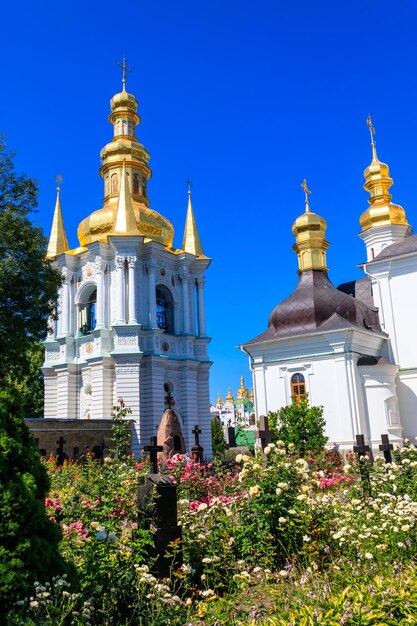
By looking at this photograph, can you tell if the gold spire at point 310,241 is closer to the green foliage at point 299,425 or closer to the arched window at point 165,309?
the arched window at point 165,309

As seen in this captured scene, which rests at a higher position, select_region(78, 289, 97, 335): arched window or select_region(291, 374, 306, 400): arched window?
select_region(78, 289, 97, 335): arched window

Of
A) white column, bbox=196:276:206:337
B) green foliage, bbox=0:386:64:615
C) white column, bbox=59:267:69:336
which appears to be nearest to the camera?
green foliage, bbox=0:386:64:615

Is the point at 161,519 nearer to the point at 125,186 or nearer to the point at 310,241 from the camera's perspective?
the point at 310,241

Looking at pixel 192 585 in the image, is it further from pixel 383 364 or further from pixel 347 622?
pixel 383 364

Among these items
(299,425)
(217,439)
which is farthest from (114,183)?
(299,425)

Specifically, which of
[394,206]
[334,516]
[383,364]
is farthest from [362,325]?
[334,516]

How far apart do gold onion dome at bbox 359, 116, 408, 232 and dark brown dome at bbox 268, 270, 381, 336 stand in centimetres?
Answer: 934

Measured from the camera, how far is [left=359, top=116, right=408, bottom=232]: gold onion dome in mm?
33938

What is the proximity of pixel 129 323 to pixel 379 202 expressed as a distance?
17.6m

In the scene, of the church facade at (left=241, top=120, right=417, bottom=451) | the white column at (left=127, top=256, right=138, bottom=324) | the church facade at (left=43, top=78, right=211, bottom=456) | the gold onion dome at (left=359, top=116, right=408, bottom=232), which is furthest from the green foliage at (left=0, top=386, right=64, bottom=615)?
the gold onion dome at (left=359, top=116, right=408, bottom=232)

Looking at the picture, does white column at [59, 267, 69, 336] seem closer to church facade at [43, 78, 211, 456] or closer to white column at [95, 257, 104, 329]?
church facade at [43, 78, 211, 456]

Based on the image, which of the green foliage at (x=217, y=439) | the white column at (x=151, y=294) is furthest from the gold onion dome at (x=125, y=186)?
the green foliage at (x=217, y=439)

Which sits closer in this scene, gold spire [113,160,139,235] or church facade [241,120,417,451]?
church facade [241,120,417,451]

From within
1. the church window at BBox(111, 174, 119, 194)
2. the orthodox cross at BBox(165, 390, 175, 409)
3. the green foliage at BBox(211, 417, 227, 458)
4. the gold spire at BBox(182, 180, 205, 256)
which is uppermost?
the church window at BBox(111, 174, 119, 194)
